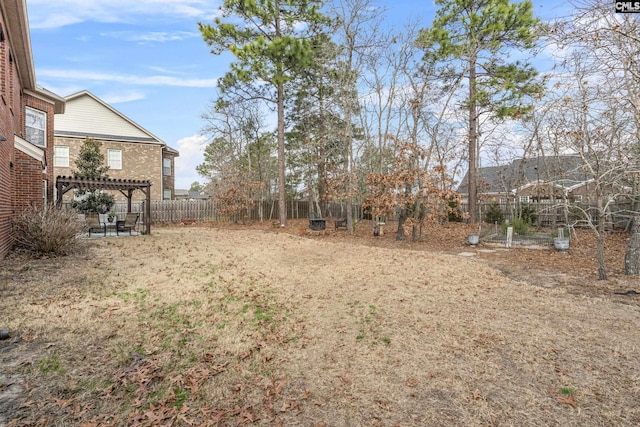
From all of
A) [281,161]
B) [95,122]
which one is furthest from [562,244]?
[95,122]

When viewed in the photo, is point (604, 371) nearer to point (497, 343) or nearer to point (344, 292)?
point (497, 343)

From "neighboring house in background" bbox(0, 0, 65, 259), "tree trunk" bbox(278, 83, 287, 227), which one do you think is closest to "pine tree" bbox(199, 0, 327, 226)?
"tree trunk" bbox(278, 83, 287, 227)

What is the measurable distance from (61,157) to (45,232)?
57.9 feet

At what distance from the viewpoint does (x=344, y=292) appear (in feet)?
19.7

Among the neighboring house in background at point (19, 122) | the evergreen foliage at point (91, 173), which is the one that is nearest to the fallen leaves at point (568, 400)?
the neighboring house in background at point (19, 122)

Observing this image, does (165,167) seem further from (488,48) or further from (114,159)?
(488,48)

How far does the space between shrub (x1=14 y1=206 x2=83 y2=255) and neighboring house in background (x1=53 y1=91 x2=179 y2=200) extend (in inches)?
610

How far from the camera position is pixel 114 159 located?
23.1 m

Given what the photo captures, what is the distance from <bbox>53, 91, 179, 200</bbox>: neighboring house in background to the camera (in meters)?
21.8

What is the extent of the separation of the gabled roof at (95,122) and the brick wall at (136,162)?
0.41 meters

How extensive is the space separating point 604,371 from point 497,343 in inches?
36.6

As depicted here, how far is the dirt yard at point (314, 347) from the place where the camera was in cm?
271

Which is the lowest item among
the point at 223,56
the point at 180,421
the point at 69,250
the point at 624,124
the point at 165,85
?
the point at 180,421

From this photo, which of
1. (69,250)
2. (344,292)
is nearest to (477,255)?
(344,292)
